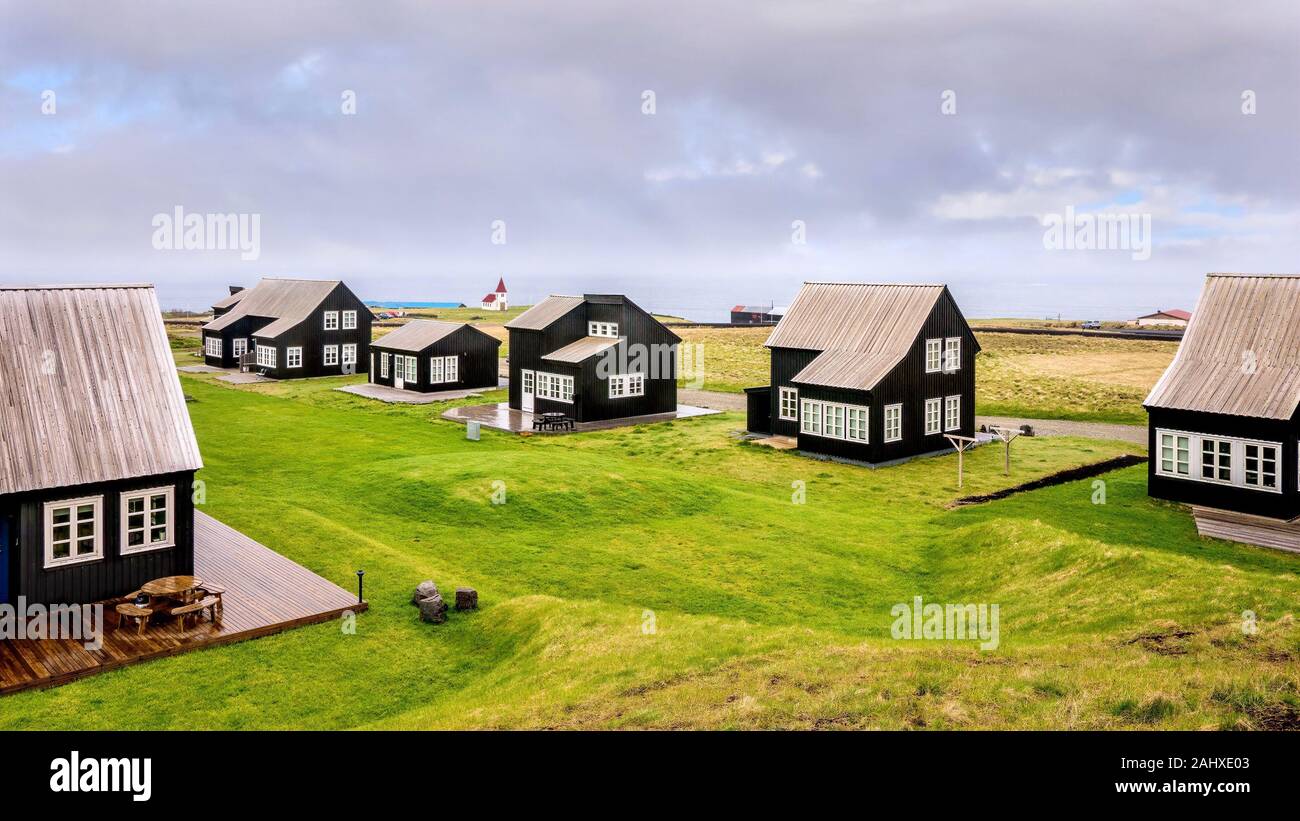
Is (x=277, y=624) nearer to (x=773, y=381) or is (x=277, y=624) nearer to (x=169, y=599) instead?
(x=169, y=599)

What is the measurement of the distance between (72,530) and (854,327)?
1344 inches

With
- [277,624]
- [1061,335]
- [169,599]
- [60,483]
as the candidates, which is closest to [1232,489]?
[277,624]

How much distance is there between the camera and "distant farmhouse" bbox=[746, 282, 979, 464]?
40.6 metres

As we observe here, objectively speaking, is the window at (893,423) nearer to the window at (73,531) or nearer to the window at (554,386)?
the window at (554,386)

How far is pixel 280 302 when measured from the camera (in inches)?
3076

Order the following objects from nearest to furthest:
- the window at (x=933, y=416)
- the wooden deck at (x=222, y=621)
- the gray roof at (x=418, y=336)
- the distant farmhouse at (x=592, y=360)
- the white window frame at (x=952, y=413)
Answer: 1. the wooden deck at (x=222, y=621)
2. the window at (x=933, y=416)
3. the white window frame at (x=952, y=413)
4. the distant farmhouse at (x=592, y=360)
5. the gray roof at (x=418, y=336)

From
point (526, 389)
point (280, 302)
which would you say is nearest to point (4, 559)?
point (526, 389)

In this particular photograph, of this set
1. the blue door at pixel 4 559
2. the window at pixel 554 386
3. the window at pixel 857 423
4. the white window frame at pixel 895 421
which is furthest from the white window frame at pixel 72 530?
the window at pixel 554 386

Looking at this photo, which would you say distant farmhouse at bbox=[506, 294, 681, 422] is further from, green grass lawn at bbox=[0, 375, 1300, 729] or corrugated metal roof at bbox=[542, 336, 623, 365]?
green grass lawn at bbox=[0, 375, 1300, 729]

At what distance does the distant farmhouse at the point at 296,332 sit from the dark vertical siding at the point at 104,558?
176ft

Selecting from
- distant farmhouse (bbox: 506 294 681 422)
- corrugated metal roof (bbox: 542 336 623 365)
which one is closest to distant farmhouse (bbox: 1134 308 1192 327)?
distant farmhouse (bbox: 506 294 681 422)

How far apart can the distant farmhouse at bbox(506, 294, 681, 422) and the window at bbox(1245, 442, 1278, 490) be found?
103ft

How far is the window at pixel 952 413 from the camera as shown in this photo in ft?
144

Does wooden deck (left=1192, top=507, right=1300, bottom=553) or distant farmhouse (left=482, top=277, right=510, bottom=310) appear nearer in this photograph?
wooden deck (left=1192, top=507, right=1300, bottom=553)
